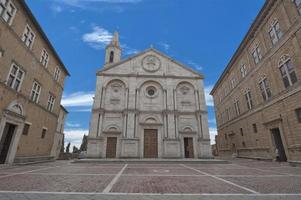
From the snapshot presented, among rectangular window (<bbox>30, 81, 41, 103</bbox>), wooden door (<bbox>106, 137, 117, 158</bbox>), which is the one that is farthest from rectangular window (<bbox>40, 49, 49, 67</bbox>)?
wooden door (<bbox>106, 137, 117, 158</bbox>)

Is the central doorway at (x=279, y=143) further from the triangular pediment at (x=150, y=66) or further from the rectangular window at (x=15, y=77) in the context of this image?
the rectangular window at (x=15, y=77)

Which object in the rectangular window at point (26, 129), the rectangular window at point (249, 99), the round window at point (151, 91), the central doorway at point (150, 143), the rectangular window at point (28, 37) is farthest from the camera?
the round window at point (151, 91)

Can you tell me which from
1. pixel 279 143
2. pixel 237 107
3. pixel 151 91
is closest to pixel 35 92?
pixel 151 91

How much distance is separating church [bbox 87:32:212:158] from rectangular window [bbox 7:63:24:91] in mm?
8923

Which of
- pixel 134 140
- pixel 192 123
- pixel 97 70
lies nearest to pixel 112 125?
pixel 134 140

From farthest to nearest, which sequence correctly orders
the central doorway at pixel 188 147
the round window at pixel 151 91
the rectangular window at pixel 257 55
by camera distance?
the round window at pixel 151 91 → the central doorway at pixel 188 147 → the rectangular window at pixel 257 55

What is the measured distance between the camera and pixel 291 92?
14727mm

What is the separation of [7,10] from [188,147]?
928 inches

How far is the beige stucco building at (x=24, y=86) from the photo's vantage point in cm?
1295

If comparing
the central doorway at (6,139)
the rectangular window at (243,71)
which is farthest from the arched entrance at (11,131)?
the rectangular window at (243,71)

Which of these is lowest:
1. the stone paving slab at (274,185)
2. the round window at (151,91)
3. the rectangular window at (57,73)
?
the stone paving slab at (274,185)

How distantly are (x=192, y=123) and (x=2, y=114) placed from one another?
20.5 m

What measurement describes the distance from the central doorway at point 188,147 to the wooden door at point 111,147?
31.7 feet

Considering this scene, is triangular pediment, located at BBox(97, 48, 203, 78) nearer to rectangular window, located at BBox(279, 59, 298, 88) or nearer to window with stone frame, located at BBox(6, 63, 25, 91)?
rectangular window, located at BBox(279, 59, 298, 88)
